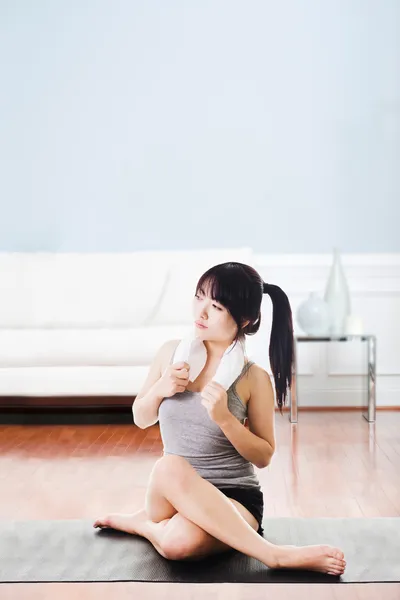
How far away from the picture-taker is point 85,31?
4.46 metres

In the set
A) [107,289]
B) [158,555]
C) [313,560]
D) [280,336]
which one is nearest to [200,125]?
[107,289]

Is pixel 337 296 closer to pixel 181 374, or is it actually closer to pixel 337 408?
pixel 337 408

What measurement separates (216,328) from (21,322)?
2641mm

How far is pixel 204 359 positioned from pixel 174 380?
0.09 metres

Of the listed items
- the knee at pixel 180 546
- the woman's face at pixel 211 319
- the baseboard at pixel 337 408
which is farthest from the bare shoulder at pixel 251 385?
the baseboard at pixel 337 408

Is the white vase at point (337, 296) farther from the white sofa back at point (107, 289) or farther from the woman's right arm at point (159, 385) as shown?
the woman's right arm at point (159, 385)

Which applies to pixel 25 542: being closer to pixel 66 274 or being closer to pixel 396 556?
pixel 396 556

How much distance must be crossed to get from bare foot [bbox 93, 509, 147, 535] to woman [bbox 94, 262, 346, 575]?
3 centimetres

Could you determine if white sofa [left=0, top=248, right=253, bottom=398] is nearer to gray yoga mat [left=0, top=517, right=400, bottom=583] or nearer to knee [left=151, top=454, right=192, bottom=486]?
gray yoga mat [left=0, top=517, right=400, bottom=583]

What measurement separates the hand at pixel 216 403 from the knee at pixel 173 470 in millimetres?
120

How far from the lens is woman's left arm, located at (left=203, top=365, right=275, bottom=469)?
1695mm

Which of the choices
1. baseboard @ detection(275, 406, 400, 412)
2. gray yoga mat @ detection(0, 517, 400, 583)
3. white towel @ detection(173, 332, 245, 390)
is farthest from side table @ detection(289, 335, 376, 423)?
white towel @ detection(173, 332, 245, 390)

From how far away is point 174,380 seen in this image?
174 centimetres
